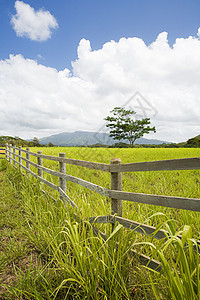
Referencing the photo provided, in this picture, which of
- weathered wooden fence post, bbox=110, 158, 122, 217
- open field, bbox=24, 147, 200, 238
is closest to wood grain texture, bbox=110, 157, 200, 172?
weathered wooden fence post, bbox=110, 158, 122, 217

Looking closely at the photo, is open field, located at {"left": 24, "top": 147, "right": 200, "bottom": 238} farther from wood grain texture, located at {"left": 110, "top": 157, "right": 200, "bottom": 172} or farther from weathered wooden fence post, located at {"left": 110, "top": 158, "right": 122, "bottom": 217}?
wood grain texture, located at {"left": 110, "top": 157, "right": 200, "bottom": 172}

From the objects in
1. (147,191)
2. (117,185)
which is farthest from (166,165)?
(147,191)

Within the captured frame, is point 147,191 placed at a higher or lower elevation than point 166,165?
lower

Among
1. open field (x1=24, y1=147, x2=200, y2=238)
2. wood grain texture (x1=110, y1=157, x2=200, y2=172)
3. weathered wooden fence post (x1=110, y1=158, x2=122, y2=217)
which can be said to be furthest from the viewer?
open field (x1=24, y1=147, x2=200, y2=238)

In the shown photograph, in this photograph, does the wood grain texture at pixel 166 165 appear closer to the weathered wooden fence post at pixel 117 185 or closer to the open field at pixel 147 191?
the weathered wooden fence post at pixel 117 185

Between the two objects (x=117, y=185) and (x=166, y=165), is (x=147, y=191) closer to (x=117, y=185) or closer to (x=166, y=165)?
(x=117, y=185)

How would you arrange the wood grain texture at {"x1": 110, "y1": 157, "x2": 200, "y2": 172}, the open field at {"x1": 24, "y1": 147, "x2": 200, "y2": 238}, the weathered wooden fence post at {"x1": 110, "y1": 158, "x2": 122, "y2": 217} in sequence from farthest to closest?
1. the open field at {"x1": 24, "y1": 147, "x2": 200, "y2": 238}
2. the weathered wooden fence post at {"x1": 110, "y1": 158, "x2": 122, "y2": 217}
3. the wood grain texture at {"x1": 110, "y1": 157, "x2": 200, "y2": 172}

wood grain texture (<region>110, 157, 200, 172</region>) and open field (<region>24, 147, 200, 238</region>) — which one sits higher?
wood grain texture (<region>110, 157, 200, 172</region>)

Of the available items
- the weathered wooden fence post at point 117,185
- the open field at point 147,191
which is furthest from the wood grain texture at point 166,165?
the open field at point 147,191

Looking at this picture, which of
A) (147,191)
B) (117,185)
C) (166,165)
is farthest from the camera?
(147,191)

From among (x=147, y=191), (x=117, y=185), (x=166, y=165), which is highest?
(x=166, y=165)

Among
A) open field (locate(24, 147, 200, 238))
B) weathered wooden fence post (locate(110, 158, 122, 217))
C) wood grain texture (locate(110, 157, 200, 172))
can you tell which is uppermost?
wood grain texture (locate(110, 157, 200, 172))

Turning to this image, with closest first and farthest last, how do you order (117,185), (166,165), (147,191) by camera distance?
(166,165)
(117,185)
(147,191)

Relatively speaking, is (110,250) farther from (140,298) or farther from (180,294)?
(180,294)
